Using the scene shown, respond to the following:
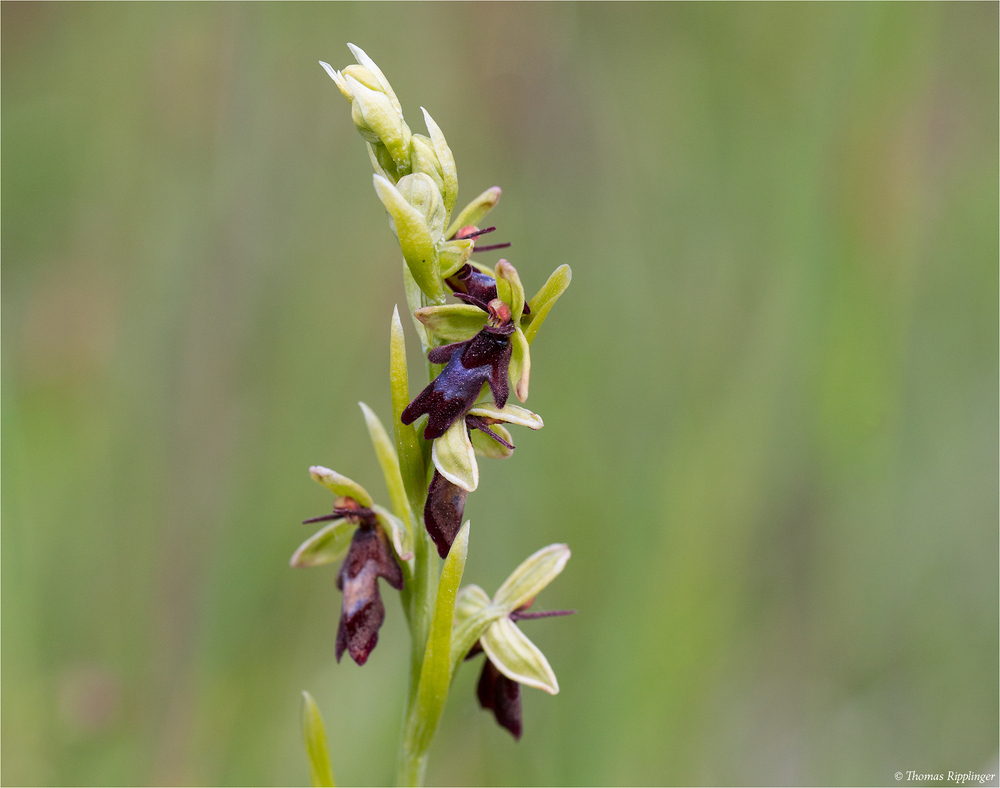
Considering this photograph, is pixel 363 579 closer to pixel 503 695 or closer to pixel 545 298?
pixel 503 695

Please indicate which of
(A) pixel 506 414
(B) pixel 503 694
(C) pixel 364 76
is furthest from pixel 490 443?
(C) pixel 364 76

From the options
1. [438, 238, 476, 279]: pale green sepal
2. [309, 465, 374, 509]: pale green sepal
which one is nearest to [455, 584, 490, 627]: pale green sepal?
[309, 465, 374, 509]: pale green sepal

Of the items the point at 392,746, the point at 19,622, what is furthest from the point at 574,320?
the point at 19,622

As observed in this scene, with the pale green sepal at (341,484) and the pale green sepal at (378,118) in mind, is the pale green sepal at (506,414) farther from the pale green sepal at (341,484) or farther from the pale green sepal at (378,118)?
the pale green sepal at (378,118)

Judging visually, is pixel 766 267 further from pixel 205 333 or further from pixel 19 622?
pixel 19 622

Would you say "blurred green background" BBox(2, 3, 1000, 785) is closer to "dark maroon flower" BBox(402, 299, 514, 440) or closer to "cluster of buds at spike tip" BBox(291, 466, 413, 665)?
"cluster of buds at spike tip" BBox(291, 466, 413, 665)

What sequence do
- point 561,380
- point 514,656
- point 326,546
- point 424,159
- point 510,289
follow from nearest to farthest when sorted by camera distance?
point 510,289 < point 424,159 < point 514,656 < point 326,546 < point 561,380
